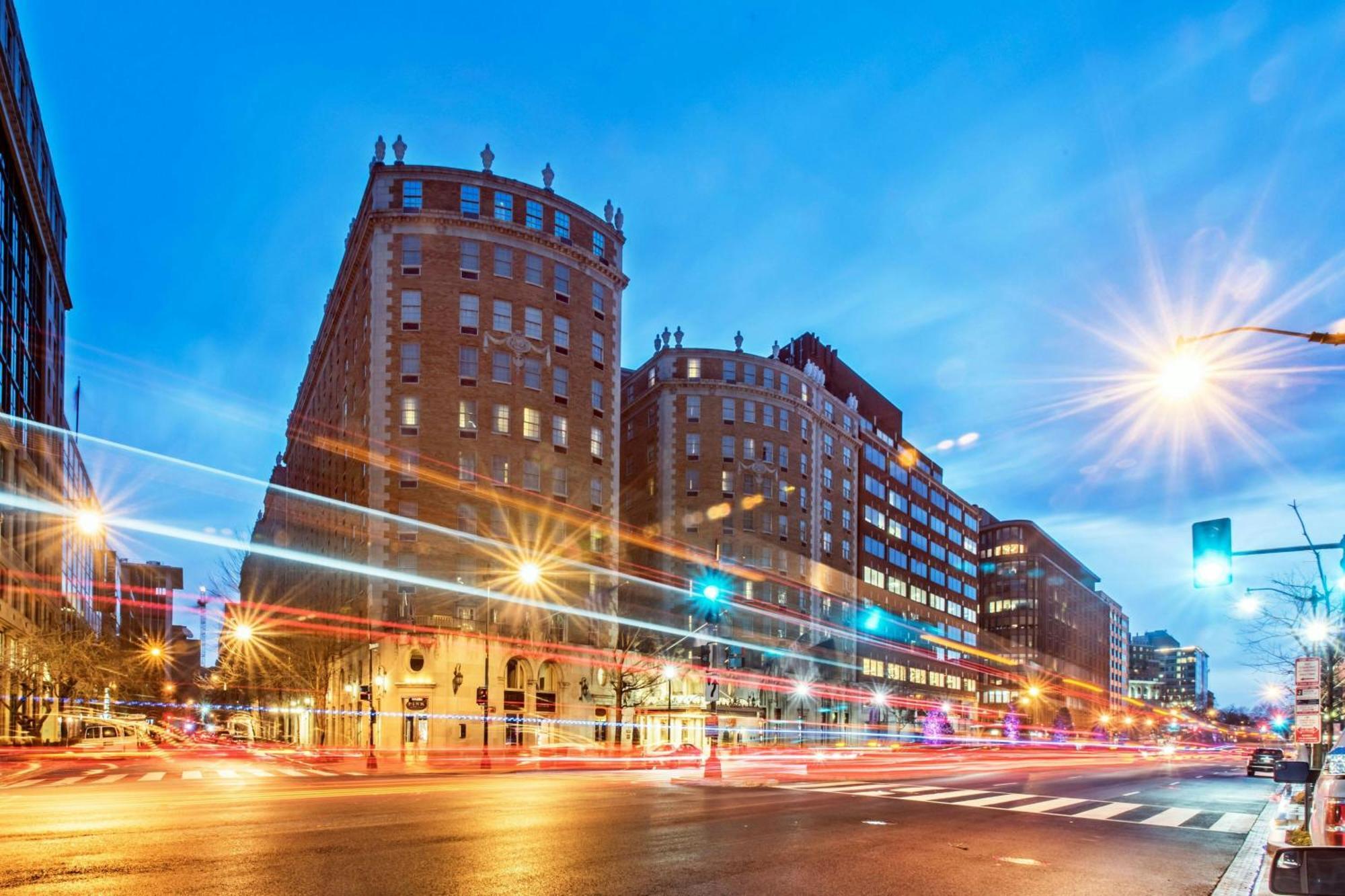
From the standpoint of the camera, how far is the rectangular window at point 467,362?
→ 5775cm

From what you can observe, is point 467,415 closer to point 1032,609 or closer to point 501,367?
point 501,367

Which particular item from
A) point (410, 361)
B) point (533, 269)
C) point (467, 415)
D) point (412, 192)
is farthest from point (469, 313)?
point (412, 192)

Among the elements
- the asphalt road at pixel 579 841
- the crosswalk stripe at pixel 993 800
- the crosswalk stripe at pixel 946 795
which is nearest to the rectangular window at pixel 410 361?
the asphalt road at pixel 579 841

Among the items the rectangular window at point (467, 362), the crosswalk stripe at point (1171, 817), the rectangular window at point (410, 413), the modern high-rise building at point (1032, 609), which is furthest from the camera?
the modern high-rise building at point (1032, 609)

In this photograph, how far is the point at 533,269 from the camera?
2372 inches

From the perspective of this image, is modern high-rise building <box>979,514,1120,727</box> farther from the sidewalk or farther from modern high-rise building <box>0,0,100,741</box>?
the sidewalk

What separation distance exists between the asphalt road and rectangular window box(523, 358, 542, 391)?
33.8m

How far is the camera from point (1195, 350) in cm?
1482

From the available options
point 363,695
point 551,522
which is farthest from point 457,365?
point 363,695

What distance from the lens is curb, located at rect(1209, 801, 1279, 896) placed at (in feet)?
40.8

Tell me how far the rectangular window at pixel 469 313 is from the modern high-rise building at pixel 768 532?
22.0m

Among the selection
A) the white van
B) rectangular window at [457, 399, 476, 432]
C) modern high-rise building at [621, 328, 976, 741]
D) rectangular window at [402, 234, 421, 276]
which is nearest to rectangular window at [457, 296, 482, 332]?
rectangular window at [402, 234, 421, 276]

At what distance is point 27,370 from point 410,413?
91.9 feet

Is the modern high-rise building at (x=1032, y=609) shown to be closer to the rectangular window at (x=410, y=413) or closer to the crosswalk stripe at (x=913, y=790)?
the rectangular window at (x=410, y=413)
